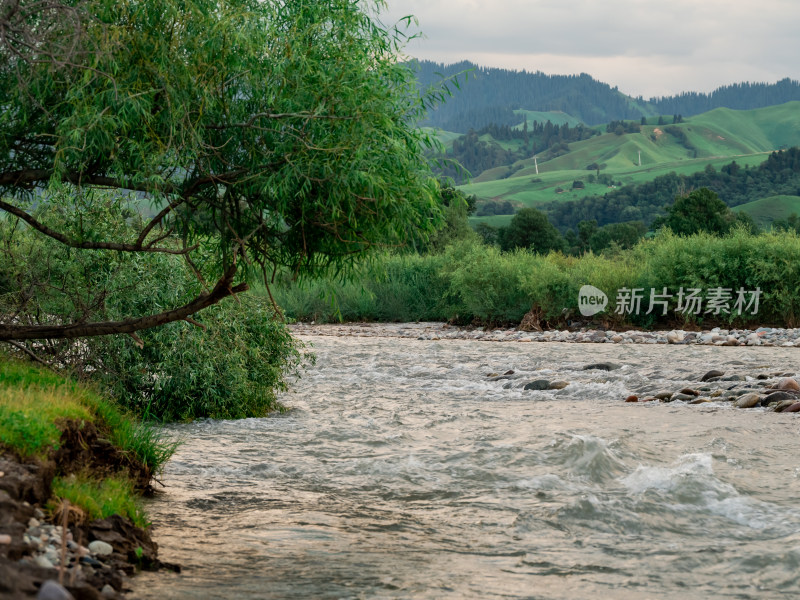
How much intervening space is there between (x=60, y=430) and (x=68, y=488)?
615 millimetres

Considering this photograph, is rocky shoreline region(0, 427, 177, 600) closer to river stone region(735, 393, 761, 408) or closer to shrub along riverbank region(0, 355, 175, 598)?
shrub along riverbank region(0, 355, 175, 598)

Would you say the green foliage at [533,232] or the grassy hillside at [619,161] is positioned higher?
the grassy hillside at [619,161]

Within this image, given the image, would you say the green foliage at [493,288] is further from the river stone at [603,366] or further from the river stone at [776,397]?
the river stone at [776,397]

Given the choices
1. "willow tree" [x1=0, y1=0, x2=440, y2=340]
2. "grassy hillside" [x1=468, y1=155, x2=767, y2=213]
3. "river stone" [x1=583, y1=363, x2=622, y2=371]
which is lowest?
"river stone" [x1=583, y1=363, x2=622, y2=371]

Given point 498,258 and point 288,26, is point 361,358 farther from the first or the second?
point 288,26

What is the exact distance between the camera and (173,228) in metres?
7.23

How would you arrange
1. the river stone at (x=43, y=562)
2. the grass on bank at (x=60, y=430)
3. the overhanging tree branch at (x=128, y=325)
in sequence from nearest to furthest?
the river stone at (x=43, y=562) → the grass on bank at (x=60, y=430) → the overhanging tree branch at (x=128, y=325)

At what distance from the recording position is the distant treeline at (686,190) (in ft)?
321

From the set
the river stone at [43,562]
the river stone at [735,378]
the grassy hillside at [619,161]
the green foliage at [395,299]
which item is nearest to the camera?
the river stone at [43,562]

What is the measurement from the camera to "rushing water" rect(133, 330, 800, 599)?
18.3 feet

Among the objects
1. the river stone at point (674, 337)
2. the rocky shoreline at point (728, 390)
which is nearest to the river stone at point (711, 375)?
the rocky shoreline at point (728, 390)

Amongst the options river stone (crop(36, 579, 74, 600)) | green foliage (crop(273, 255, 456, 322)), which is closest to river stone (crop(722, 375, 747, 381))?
river stone (crop(36, 579, 74, 600))

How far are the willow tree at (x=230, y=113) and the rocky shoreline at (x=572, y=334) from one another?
17.3 meters

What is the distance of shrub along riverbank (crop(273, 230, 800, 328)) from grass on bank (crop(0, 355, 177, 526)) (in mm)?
13639
